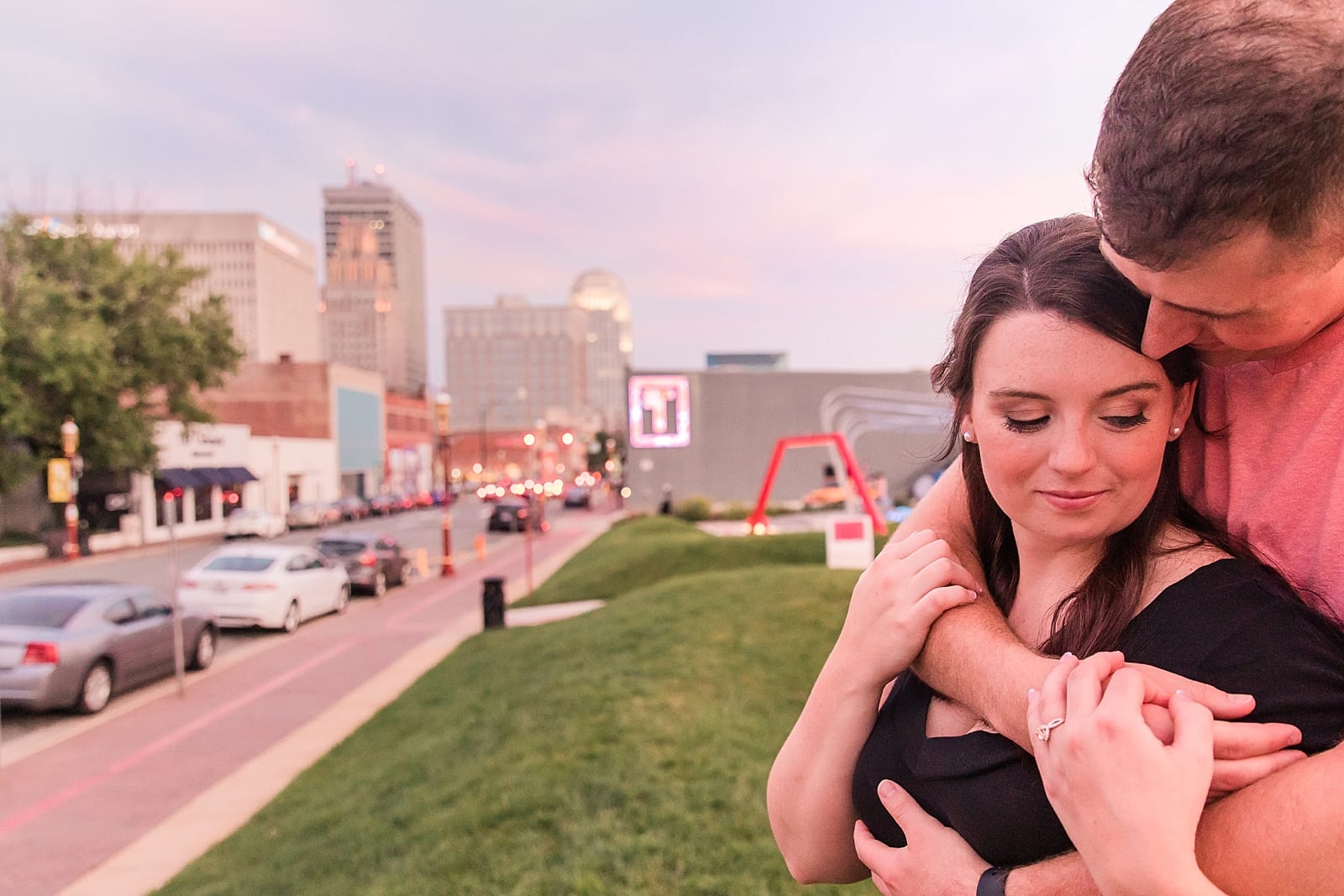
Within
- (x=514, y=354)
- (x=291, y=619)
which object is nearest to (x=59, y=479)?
(x=291, y=619)

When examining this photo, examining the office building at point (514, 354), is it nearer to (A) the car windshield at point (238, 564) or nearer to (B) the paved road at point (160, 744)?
(A) the car windshield at point (238, 564)

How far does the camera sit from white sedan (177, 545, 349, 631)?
15.7 metres

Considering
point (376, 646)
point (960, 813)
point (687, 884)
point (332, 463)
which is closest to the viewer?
point (960, 813)

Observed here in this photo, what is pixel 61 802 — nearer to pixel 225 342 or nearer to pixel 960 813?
pixel 960 813

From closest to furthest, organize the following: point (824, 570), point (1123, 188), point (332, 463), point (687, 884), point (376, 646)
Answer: point (1123, 188) < point (687, 884) < point (824, 570) < point (376, 646) < point (332, 463)

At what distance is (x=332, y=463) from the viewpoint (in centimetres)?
6047

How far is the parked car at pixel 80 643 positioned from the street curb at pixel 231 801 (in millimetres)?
2527

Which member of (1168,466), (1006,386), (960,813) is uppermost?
(1006,386)

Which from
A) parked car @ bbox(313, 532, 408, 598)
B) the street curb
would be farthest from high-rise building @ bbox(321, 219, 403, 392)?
the street curb

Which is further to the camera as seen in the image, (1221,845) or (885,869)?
(885,869)

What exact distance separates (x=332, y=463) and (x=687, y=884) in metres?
60.2

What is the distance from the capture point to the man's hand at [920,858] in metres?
1.44

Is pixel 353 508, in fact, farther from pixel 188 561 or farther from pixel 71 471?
pixel 188 561

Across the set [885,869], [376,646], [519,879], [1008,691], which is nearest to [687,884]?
[519,879]
